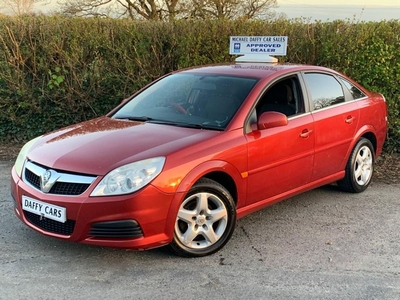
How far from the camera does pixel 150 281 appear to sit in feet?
12.4

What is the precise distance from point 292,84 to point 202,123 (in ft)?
4.02

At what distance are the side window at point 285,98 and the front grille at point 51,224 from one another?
7.06ft

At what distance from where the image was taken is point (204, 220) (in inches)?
166

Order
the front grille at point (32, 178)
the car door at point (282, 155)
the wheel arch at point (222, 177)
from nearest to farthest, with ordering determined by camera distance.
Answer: the wheel arch at point (222, 177) < the front grille at point (32, 178) < the car door at point (282, 155)

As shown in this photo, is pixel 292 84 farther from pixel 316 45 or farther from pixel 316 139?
pixel 316 45

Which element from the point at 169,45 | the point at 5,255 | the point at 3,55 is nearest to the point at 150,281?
the point at 5,255

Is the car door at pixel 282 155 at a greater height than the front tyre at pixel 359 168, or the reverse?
the car door at pixel 282 155

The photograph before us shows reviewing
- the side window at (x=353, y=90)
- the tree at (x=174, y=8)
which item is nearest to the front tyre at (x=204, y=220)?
the side window at (x=353, y=90)

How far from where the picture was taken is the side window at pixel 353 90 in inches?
234

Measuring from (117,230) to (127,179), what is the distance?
0.39 m

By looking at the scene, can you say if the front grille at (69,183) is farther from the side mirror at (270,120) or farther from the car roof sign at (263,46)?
the car roof sign at (263,46)

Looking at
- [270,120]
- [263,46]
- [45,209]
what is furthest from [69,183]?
[263,46]

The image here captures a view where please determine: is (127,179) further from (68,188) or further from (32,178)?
(32,178)

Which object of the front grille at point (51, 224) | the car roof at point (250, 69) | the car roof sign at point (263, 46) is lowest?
the front grille at point (51, 224)
